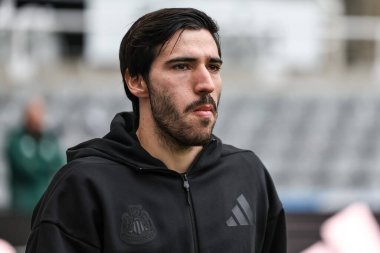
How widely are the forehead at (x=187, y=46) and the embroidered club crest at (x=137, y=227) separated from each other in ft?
1.46

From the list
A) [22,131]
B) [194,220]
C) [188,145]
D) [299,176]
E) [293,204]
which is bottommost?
[299,176]

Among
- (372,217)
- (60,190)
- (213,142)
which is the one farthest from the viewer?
(372,217)

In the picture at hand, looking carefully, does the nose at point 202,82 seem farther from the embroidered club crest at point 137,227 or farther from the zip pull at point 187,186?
the embroidered club crest at point 137,227

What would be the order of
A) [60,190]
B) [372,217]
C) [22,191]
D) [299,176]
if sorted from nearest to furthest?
1. [60,190]
2. [372,217]
3. [22,191]
4. [299,176]

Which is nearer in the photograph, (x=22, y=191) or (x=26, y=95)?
(x=22, y=191)

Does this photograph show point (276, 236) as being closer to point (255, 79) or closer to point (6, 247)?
point (6, 247)

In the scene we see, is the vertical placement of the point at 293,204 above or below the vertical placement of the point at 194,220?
below

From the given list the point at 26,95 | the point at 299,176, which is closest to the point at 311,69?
the point at 299,176

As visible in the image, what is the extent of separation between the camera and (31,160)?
27.7 ft

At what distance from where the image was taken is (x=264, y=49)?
14.5 metres

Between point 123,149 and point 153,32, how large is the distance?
0.35m

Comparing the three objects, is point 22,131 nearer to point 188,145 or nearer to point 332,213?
point 332,213

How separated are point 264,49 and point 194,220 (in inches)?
457

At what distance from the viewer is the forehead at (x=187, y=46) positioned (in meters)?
3.01
